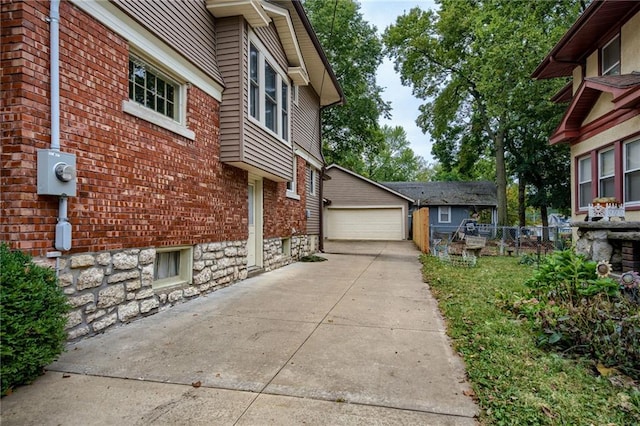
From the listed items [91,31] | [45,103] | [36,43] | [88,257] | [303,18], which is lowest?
[88,257]

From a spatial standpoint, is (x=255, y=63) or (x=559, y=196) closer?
(x=255, y=63)

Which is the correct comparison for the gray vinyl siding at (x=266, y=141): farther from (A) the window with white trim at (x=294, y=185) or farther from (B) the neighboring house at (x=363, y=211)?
(B) the neighboring house at (x=363, y=211)

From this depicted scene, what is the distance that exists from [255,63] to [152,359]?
6029mm

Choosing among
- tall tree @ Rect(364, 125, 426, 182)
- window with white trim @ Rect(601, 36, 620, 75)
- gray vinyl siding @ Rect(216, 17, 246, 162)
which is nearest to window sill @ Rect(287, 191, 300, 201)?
gray vinyl siding @ Rect(216, 17, 246, 162)

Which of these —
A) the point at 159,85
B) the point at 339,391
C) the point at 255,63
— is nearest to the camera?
the point at 339,391

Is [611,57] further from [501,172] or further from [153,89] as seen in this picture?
[501,172]

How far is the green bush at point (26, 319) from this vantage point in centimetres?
255

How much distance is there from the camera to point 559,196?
23.0m

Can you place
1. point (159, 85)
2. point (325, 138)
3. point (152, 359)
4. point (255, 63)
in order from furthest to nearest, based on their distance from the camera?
1. point (325, 138)
2. point (255, 63)
3. point (159, 85)
4. point (152, 359)

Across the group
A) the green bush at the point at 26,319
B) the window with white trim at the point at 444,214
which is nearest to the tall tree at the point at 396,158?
the window with white trim at the point at 444,214

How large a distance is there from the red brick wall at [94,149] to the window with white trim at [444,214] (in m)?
24.4

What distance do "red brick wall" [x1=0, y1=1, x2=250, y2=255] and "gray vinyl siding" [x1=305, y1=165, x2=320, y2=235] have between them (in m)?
7.09

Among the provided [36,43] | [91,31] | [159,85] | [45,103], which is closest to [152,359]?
[45,103]

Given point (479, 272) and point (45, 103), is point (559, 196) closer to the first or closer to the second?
point (479, 272)
